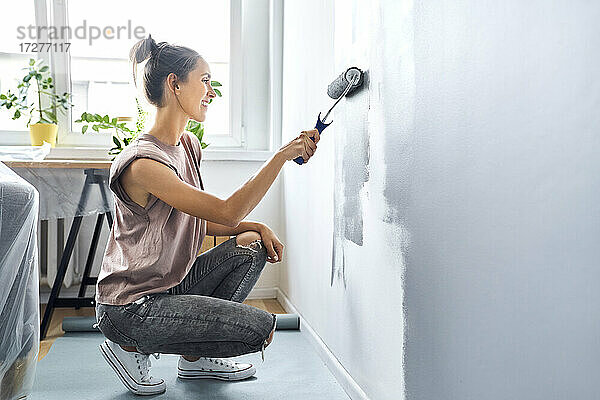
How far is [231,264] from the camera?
1.80 m

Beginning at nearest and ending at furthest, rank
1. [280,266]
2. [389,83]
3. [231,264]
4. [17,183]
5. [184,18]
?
1. [389,83]
2. [17,183]
3. [231,264]
4. [280,266]
5. [184,18]

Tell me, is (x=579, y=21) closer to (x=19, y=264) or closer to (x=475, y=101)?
(x=475, y=101)

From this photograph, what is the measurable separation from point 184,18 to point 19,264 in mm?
1865

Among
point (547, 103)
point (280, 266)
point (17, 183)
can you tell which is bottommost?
point (280, 266)

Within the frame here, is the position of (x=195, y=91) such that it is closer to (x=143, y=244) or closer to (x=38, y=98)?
(x=143, y=244)

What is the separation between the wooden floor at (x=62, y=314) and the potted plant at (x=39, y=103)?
28.9 inches

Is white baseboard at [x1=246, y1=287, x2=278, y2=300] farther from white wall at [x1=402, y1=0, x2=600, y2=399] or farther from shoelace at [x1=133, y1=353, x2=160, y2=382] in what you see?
white wall at [x1=402, y1=0, x2=600, y2=399]

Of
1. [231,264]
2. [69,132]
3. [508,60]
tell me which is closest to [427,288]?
[508,60]

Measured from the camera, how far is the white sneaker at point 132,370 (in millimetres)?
1646

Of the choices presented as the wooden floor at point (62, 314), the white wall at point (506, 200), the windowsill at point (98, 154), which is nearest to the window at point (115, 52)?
the windowsill at point (98, 154)

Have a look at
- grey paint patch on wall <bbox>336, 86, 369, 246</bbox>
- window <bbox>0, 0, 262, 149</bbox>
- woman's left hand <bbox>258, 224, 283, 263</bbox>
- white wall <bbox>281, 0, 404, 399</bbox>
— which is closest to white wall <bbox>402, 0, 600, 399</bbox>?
white wall <bbox>281, 0, 404, 399</bbox>

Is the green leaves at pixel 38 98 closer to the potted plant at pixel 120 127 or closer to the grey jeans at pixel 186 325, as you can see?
the potted plant at pixel 120 127

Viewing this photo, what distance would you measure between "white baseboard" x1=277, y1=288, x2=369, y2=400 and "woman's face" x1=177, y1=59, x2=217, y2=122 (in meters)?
0.78

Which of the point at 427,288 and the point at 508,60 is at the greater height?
the point at 508,60
